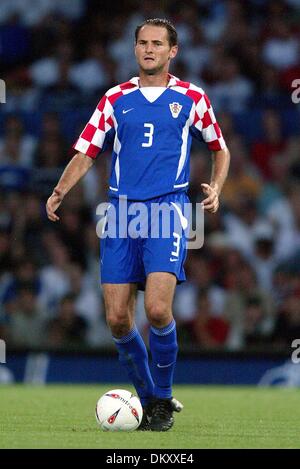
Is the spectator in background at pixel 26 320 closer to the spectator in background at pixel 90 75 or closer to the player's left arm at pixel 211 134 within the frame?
the spectator in background at pixel 90 75

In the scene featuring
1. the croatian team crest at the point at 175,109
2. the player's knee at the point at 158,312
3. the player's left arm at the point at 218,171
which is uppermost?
the croatian team crest at the point at 175,109

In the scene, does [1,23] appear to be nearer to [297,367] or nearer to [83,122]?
[83,122]

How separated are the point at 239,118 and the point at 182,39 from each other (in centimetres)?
141

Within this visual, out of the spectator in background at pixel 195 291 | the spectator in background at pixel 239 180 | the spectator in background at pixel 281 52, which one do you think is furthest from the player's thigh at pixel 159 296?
the spectator in background at pixel 281 52

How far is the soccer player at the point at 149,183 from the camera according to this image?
7.21 metres

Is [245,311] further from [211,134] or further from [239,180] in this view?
[211,134]

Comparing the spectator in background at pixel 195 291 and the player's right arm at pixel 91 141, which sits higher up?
the player's right arm at pixel 91 141

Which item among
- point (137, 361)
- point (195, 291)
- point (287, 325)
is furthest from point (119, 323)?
point (195, 291)

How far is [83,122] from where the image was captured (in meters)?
14.7

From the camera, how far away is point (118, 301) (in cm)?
725

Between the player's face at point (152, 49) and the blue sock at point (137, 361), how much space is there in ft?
5.31

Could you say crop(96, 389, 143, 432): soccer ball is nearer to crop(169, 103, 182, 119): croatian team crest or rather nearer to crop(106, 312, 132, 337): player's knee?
crop(106, 312, 132, 337): player's knee

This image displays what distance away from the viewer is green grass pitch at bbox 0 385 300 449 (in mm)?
6393
